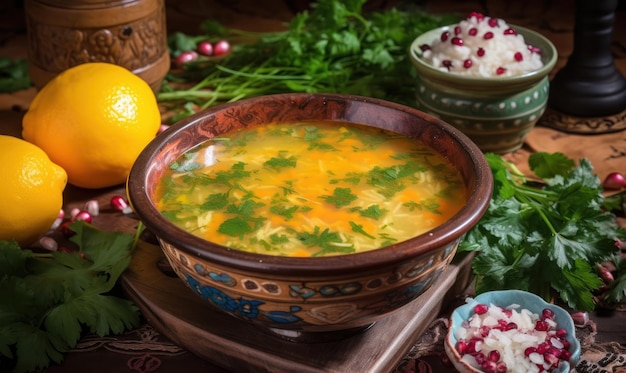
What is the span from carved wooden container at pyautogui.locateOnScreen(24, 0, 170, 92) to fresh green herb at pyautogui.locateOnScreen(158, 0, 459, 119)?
0.27 m

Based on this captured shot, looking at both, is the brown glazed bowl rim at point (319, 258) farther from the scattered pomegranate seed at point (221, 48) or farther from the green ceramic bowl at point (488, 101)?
the scattered pomegranate seed at point (221, 48)

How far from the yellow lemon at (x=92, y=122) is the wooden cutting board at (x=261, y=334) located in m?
0.49

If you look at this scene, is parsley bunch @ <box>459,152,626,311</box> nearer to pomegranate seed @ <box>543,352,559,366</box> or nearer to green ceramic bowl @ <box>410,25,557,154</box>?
pomegranate seed @ <box>543,352,559,366</box>

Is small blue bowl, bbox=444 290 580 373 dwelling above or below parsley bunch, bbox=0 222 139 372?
above

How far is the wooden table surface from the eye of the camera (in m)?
2.14

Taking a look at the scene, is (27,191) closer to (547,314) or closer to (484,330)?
(484,330)

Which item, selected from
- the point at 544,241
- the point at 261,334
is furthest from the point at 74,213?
the point at 544,241

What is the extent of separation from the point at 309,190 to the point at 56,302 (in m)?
0.70

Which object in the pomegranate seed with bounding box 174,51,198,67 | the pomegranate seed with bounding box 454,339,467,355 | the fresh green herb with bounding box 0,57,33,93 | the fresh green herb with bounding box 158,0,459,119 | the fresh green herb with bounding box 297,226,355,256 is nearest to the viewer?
the fresh green herb with bounding box 297,226,355,256

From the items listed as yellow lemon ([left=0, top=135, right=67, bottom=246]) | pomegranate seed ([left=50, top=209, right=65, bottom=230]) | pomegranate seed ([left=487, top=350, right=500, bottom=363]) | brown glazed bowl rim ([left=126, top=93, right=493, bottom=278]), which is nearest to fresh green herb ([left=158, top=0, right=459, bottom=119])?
pomegranate seed ([left=50, top=209, right=65, bottom=230])

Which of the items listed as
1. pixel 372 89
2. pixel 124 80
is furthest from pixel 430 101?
pixel 124 80

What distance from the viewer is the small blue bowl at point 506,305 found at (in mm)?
1966

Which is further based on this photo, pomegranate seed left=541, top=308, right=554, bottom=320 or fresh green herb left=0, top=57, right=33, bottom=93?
fresh green herb left=0, top=57, right=33, bottom=93

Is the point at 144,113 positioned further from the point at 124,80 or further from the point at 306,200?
the point at 306,200
